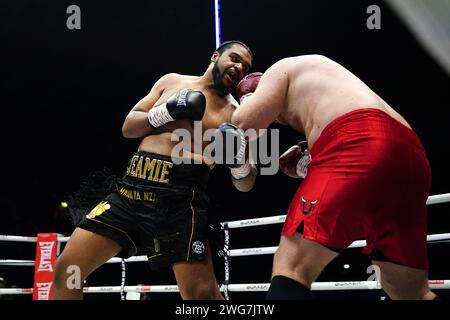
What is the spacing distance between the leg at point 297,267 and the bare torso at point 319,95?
297 millimetres

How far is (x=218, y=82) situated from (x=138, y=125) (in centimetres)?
41

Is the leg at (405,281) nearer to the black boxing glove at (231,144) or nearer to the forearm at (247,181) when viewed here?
the black boxing glove at (231,144)

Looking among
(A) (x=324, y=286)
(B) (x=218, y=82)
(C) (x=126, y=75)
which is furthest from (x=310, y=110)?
(C) (x=126, y=75)

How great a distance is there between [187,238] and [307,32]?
5958mm

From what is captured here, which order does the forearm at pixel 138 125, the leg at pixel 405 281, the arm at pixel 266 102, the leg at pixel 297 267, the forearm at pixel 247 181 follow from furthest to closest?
the forearm at pixel 138 125, the forearm at pixel 247 181, the arm at pixel 266 102, the leg at pixel 405 281, the leg at pixel 297 267

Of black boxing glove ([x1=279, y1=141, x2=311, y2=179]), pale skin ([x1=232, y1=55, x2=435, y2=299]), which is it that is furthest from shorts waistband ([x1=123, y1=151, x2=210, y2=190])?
pale skin ([x1=232, y1=55, x2=435, y2=299])

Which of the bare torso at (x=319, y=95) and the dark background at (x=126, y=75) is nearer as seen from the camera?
the bare torso at (x=319, y=95)

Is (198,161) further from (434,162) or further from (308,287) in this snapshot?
(434,162)

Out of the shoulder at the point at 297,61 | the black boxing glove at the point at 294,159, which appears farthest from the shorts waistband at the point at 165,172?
the shoulder at the point at 297,61

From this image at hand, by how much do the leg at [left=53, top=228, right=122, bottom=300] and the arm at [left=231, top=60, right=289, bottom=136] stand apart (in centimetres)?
89

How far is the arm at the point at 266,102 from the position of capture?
1416 mm

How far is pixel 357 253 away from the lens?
10273 millimetres

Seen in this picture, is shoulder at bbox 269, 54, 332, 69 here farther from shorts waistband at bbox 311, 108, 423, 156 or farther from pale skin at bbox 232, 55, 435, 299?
shorts waistband at bbox 311, 108, 423, 156

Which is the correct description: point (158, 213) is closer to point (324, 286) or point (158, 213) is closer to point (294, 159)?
point (294, 159)
